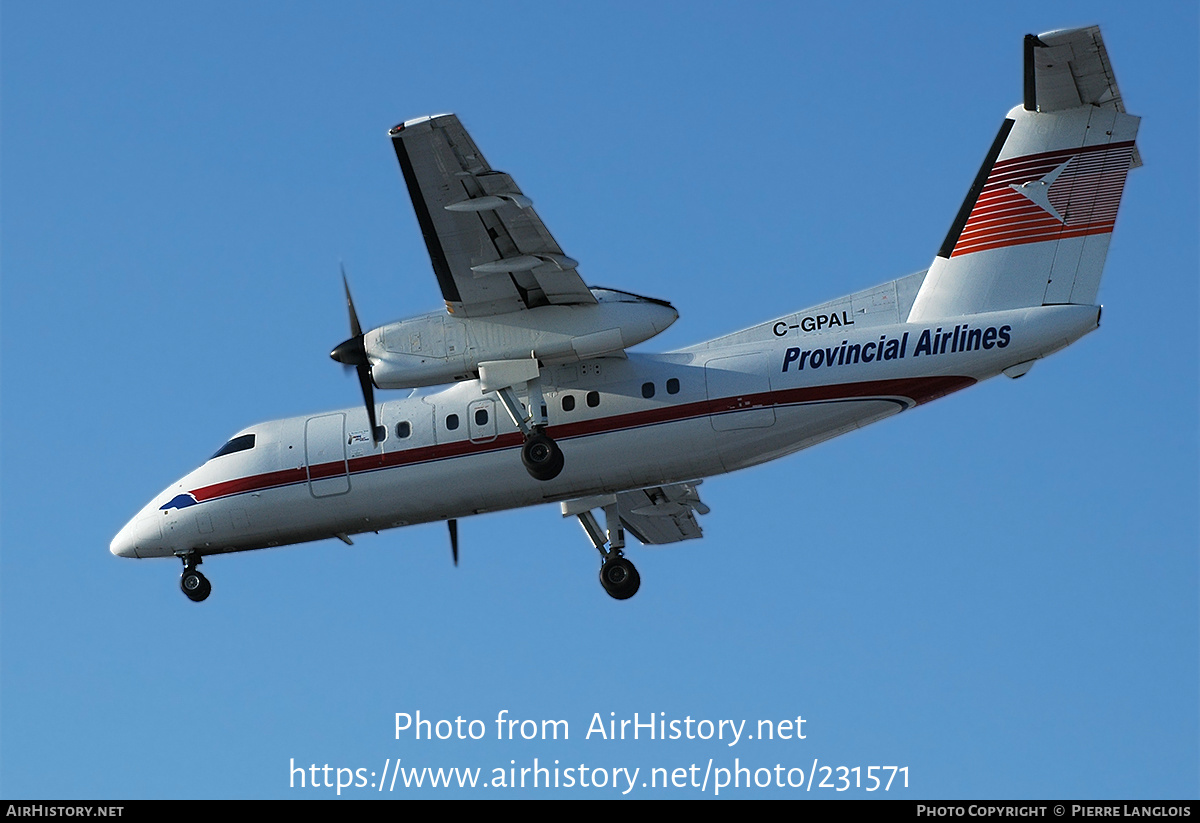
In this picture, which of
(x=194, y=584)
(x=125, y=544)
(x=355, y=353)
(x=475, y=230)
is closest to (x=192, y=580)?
(x=194, y=584)

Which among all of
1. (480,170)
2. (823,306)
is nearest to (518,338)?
(480,170)

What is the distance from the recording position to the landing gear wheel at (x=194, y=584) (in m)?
24.4

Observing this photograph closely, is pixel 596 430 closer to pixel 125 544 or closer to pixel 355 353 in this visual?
pixel 355 353

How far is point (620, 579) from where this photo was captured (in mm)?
24766

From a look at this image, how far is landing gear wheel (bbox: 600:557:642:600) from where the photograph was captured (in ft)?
81.3

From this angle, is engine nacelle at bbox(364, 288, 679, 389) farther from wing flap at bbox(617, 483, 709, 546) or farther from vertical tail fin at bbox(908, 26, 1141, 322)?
wing flap at bbox(617, 483, 709, 546)

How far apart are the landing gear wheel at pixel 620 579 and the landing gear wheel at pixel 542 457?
3519 mm

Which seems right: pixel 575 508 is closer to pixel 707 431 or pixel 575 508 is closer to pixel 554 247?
pixel 707 431

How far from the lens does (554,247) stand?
811 inches

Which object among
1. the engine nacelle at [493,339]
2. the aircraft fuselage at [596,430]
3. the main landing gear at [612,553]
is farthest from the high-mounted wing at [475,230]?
the main landing gear at [612,553]

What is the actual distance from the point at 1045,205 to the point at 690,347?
5.46 meters

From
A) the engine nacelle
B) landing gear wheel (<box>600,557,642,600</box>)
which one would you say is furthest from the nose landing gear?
the engine nacelle
